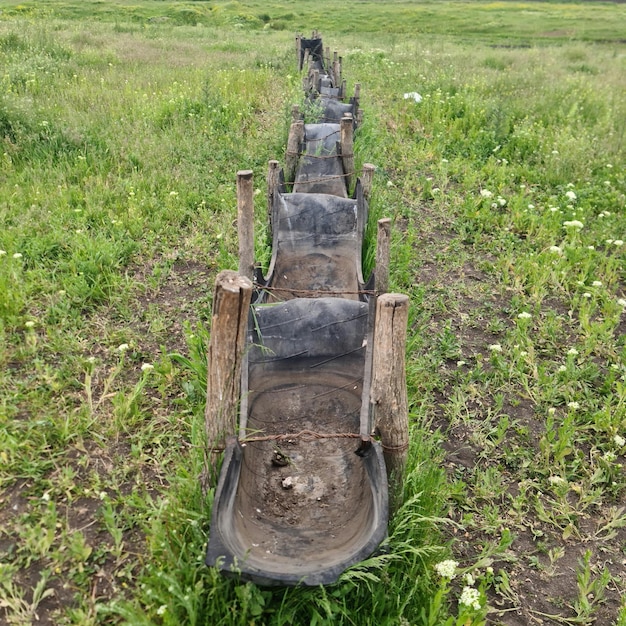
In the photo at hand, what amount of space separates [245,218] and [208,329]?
107 centimetres

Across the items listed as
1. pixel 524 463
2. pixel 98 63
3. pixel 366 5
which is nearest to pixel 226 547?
pixel 524 463

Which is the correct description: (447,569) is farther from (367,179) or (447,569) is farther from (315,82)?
(315,82)

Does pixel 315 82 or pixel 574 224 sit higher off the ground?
pixel 315 82

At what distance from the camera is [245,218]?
3852 millimetres

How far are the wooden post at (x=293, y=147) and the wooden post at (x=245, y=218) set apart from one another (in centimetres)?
244

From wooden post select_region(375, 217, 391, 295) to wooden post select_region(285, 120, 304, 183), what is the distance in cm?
273

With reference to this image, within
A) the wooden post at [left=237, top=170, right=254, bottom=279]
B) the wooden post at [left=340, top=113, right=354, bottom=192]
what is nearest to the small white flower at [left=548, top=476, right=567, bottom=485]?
the wooden post at [left=237, top=170, right=254, bottom=279]

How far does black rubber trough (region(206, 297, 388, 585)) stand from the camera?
2336 mm

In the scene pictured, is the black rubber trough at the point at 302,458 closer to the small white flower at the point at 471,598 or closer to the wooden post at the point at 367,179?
the small white flower at the point at 471,598

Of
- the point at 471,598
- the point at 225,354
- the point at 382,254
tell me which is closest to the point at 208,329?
the point at 382,254

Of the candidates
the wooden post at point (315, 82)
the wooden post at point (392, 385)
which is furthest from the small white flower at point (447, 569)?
the wooden post at point (315, 82)

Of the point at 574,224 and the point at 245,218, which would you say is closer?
the point at 245,218

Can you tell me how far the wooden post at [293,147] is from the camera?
6143 mm

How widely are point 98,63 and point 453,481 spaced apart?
12.2m
